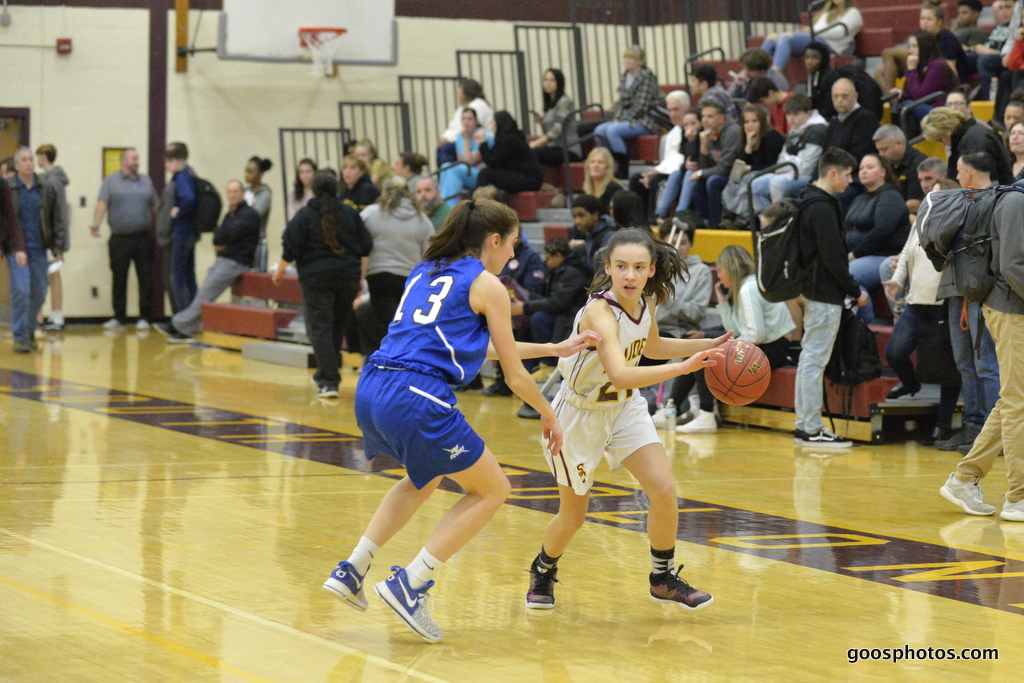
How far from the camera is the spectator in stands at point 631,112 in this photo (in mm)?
14977

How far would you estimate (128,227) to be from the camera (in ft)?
57.3

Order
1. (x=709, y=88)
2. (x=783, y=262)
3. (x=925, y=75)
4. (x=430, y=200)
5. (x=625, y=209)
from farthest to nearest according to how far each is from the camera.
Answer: (x=709, y=88), (x=430, y=200), (x=925, y=75), (x=625, y=209), (x=783, y=262)

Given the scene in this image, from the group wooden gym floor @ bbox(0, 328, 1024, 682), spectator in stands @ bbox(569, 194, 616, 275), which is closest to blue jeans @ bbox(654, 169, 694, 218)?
spectator in stands @ bbox(569, 194, 616, 275)

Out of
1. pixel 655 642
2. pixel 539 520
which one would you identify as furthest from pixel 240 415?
pixel 655 642

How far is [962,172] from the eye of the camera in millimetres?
7734

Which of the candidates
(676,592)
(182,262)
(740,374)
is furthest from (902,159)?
(182,262)

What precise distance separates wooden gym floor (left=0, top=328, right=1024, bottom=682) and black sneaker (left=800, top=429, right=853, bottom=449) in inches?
5.4

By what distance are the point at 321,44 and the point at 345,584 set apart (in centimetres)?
1366

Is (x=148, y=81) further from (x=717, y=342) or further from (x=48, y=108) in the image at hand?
(x=717, y=342)

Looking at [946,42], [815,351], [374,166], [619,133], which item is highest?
[946,42]

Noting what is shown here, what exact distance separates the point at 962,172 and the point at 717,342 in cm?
318

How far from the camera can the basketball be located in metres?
7.89

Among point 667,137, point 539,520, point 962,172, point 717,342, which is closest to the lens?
point 717,342

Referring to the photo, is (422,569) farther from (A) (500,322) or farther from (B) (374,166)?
(B) (374,166)
